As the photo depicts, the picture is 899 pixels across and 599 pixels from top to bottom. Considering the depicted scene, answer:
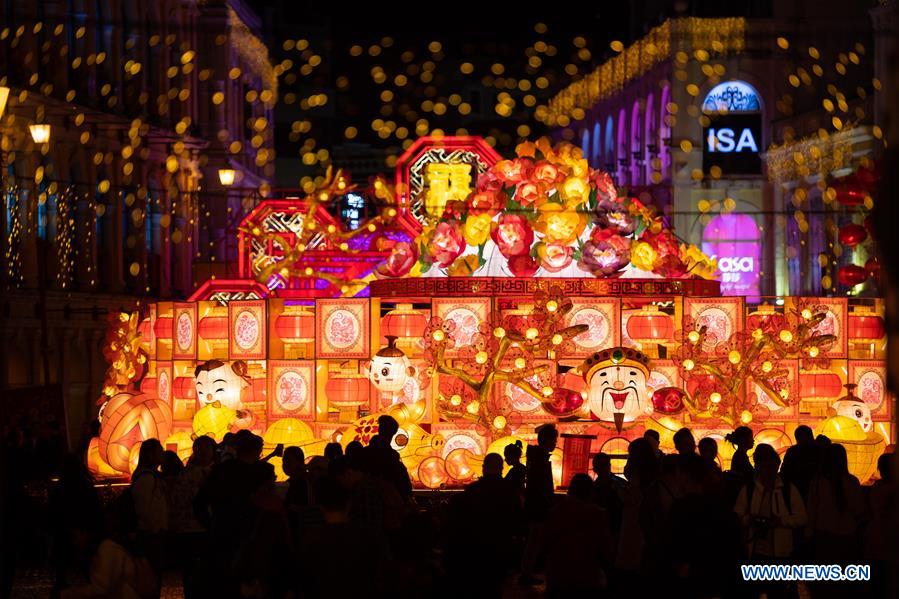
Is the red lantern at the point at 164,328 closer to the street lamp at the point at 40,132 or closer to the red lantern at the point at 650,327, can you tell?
the street lamp at the point at 40,132

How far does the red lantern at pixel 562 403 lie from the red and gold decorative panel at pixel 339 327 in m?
2.60

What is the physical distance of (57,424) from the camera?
71.0ft

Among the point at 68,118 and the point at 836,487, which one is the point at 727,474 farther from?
the point at 68,118

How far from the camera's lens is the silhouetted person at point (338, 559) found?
8414mm

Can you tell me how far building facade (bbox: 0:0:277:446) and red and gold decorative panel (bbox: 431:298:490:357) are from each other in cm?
650

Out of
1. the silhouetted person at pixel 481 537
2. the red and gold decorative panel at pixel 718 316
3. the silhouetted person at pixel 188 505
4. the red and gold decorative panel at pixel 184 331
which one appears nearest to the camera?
the silhouetted person at pixel 481 537

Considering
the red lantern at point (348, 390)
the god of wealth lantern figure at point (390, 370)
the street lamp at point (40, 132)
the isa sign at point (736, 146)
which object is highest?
the isa sign at point (736, 146)

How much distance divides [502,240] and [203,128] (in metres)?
28.1

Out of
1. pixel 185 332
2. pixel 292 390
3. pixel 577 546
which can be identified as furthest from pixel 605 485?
pixel 185 332

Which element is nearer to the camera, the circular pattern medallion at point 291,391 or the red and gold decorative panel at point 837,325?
the circular pattern medallion at point 291,391

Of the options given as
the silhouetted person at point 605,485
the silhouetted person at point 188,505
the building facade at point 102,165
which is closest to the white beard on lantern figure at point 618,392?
the silhouetted person at point 605,485

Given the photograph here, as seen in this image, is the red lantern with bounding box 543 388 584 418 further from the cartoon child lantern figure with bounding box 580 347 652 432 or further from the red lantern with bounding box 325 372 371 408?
the red lantern with bounding box 325 372 371 408

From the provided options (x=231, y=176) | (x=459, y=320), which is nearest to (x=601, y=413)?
(x=459, y=320)

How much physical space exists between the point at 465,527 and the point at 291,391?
1142cm
